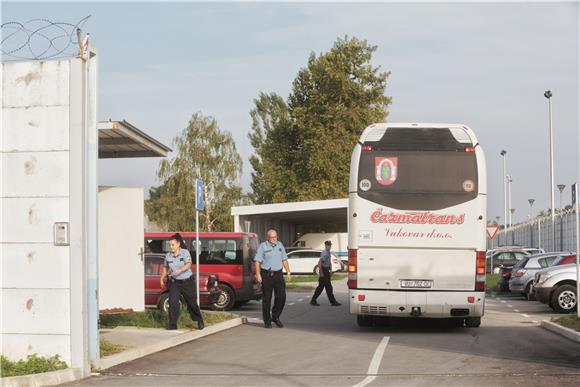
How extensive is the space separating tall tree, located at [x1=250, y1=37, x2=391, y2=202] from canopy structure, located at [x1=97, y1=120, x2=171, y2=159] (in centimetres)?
4245

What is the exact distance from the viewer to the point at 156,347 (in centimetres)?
1414

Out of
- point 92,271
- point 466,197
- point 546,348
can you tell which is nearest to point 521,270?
point 466,197

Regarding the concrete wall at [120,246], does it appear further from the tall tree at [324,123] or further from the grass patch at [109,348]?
the tall tree at [324,123]

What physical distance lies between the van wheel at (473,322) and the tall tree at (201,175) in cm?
4409

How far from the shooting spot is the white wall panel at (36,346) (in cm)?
1137

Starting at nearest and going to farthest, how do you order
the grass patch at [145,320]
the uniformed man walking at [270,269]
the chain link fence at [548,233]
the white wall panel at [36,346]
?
the white wall panel at [36,346]
the grass patch at [145,320]
the uniformed man walking at [270,269]
the chain link fence at [548,233]

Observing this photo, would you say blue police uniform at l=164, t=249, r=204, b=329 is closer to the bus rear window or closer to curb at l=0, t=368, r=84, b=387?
the bus rear window

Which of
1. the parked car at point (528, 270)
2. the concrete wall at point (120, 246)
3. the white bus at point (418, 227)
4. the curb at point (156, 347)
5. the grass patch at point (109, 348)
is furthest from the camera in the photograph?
the parked car at point (528, 270)

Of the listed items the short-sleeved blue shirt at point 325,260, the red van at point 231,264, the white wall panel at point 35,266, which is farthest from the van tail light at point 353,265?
the short-sleeved blue shirt at point 325,260

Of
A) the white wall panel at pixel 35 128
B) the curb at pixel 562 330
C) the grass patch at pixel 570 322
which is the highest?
the white wall panel at pixel 35 128

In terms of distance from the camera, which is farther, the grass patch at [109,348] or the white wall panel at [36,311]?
the grass patch at [109,348]

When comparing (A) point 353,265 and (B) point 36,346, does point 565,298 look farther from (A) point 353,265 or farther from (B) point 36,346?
(B) point 36,346

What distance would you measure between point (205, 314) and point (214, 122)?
149 feet

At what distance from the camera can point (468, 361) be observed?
12.7 metres
